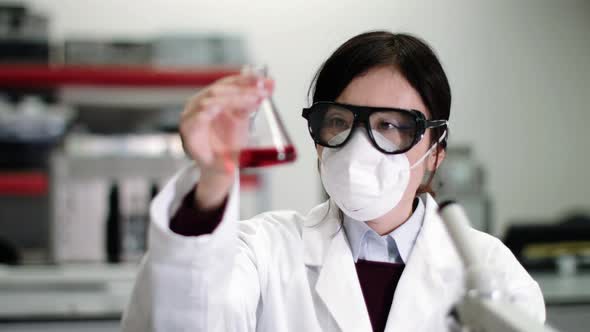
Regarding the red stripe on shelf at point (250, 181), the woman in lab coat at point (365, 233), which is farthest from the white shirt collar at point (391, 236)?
the red stripe on shelf at point (250, 181)

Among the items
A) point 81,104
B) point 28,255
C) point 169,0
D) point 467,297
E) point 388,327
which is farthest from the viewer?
point 169,0

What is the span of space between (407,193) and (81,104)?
3.13 metres

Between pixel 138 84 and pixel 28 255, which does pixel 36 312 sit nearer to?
pixel 28 255

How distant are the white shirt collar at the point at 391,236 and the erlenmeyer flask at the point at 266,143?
38 cm

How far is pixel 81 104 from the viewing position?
3.95 metres

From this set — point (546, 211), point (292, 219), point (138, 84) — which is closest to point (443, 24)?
point (546, 211)

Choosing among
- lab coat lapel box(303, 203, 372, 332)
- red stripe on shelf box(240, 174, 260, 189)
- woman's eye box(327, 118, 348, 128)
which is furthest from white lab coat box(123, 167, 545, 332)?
red stripe on shelf box(240, 174, 260, 189)

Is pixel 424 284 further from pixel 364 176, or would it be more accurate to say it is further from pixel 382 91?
pixel 382 91

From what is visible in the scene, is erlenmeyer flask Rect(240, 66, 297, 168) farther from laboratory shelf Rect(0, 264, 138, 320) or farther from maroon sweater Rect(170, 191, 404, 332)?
laboratory shelf Rect(0, 264, 138, 320)

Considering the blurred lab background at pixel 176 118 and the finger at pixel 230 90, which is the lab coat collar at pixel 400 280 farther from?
the blurred lab background at pixel 176 118

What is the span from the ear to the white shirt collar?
106 mm

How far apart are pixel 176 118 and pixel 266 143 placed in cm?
270

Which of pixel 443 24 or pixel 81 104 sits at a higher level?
pixel 443 24

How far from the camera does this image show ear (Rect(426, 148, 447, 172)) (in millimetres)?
1244
